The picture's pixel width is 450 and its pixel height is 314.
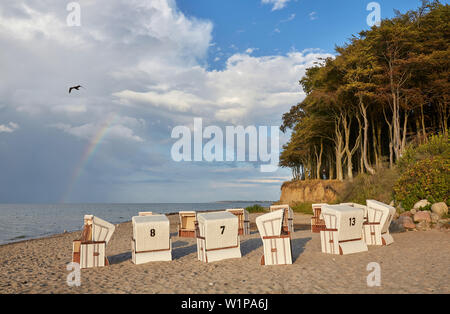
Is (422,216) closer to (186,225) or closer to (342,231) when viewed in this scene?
(342,231)

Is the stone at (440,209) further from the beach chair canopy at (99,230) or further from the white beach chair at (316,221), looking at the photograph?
the beach chair canopy at (99,230)

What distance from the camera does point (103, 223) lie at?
8.62 meters

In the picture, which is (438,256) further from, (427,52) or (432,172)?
(427,52)

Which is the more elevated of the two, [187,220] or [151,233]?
[151,233]

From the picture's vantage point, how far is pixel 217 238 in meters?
8.45

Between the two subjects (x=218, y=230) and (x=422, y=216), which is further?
(x=422, y=216)

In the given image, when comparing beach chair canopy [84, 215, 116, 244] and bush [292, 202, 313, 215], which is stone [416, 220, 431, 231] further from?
bush [292, 202, 313, 215]

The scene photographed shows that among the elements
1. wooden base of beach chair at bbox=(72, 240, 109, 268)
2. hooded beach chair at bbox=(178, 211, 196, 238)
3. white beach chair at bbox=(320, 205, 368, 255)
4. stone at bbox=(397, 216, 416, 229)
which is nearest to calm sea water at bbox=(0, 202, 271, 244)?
hooded beach chair at bbox=(178, 211, 196, 238)

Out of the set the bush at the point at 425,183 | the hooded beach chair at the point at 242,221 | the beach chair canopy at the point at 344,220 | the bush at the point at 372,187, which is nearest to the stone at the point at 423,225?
the bush at the point at 425,183

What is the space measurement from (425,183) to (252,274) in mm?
11848

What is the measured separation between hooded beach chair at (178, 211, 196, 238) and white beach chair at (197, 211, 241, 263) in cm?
594

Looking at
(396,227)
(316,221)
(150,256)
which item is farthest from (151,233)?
(396,227)

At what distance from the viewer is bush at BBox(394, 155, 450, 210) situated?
14.2 m
